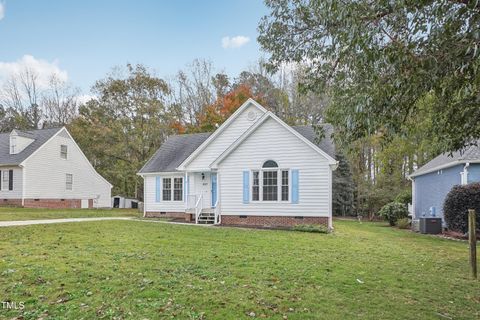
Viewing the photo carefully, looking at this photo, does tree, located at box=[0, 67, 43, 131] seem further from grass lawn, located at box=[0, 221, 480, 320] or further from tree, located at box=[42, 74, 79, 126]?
grass lawn, located at box=[0, 221, 480, 320]

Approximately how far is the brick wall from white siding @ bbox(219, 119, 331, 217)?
1701 cm

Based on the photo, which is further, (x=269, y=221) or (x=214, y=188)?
(x=214, y=188)

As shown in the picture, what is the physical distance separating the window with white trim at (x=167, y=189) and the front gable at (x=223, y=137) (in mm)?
2046

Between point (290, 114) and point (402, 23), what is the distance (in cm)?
2825

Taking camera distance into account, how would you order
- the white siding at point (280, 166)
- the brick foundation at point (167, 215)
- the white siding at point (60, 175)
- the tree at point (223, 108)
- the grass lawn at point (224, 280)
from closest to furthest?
1. the grass lawn at point (224, 280)
2. the white siding at point (280, 166)
3. the brick foundation at point (167, 215)
4. the white siding at point (60, 175)
5. the tree at point (223, 108)

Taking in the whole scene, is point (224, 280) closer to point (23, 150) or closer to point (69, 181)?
point (23, 150)

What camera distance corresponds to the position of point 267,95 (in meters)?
34.3

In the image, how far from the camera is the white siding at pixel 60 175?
26.6m

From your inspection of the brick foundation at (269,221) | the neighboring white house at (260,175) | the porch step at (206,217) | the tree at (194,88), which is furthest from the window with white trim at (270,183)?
the tree at (194,88)

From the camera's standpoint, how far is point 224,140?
19.1 metres

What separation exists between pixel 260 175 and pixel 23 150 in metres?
20.7

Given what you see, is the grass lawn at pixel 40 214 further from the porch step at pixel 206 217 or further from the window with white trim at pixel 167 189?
the porch step at pixel 206 217

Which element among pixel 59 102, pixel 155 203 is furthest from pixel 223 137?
pixel 59 102

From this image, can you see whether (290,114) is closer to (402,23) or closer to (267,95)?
(267,95)
